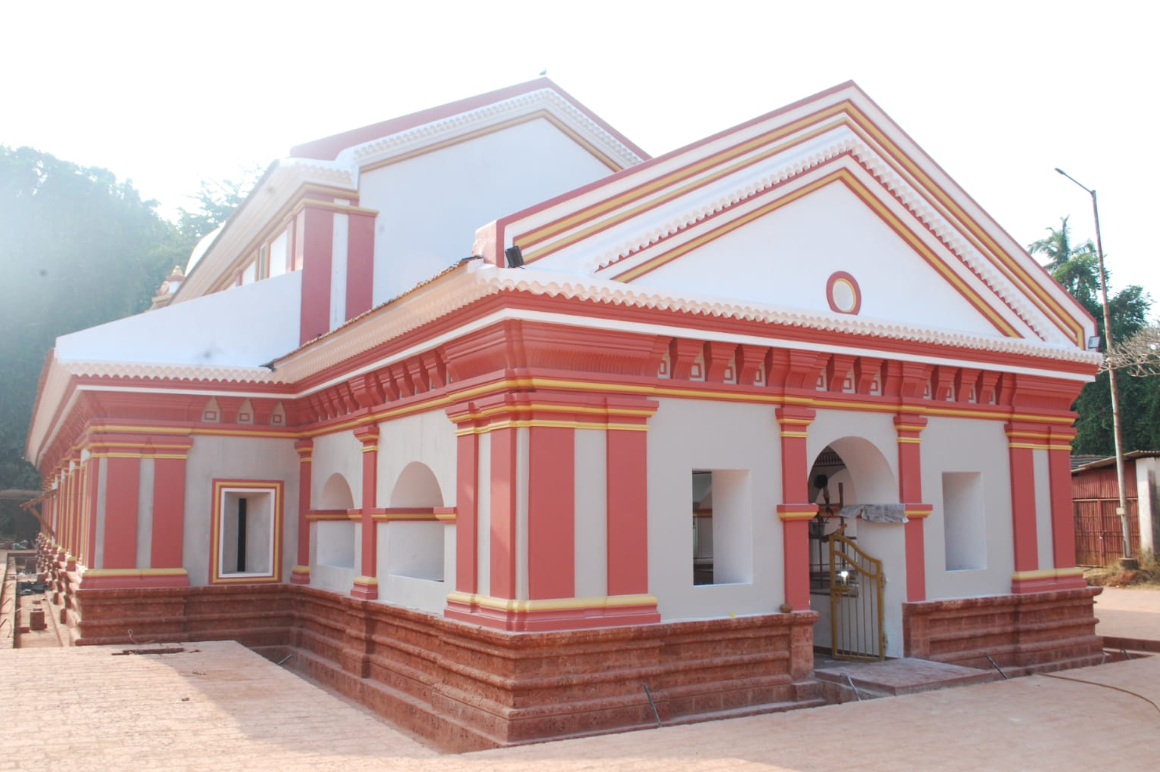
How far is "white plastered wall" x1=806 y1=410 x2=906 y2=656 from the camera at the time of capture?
9477 millimetres

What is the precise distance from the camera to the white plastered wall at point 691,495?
8.27 metres

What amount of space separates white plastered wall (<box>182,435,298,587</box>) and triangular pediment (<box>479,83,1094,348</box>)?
248 inches

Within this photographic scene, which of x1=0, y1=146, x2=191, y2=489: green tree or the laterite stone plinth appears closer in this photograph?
the laterite stone plinth

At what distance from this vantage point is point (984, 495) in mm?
10461

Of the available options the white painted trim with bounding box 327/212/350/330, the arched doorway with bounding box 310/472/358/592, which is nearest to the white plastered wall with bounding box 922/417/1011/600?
the arched doorway with bounding box 310/472/358/592

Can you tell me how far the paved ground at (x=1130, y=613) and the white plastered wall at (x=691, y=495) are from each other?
6.30 meters

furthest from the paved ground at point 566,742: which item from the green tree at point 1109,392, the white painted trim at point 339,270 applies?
the green tree at point 1109,392

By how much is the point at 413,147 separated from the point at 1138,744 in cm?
1048

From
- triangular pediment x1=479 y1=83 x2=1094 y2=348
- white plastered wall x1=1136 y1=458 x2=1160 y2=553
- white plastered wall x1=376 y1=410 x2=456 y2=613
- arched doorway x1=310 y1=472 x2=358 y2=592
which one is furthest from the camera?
white plastered wall x1=1136 y1=458 x2=1160 y2=553

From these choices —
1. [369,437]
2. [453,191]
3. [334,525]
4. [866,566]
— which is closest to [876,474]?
[866,566]

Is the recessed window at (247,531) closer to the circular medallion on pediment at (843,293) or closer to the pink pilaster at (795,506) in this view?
the pink pilaster at (795,506)

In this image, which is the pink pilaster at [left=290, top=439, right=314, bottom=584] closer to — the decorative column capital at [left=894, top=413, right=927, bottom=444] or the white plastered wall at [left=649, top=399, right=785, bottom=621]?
the white plastered wall at [left=649, top=399, right=785, bottom=621]

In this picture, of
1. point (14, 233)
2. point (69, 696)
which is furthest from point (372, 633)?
point (14, 233)

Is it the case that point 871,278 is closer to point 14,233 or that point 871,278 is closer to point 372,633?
point 372,633
